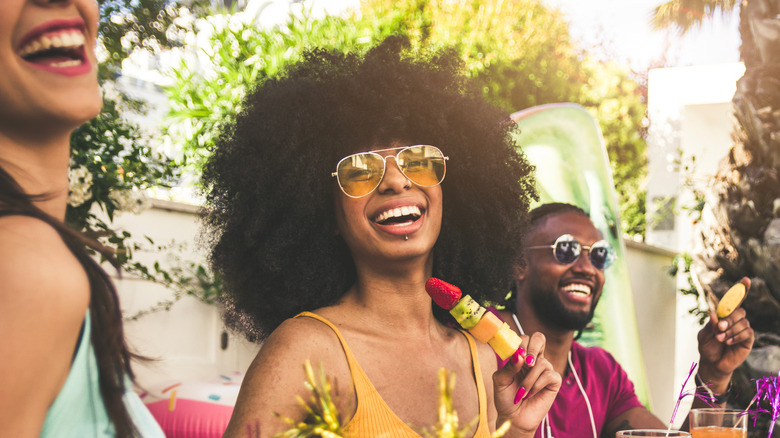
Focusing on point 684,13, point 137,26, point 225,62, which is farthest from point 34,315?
point 684,13

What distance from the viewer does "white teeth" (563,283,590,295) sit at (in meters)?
3.64

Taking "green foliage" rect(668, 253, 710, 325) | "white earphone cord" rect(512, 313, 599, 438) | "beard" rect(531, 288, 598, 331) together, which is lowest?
"green foliage" rect(668, 253, 710, 325)

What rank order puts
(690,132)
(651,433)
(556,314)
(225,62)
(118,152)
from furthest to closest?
(690,132) → (225,62) → (118,152) → (556,314) → (651,433)

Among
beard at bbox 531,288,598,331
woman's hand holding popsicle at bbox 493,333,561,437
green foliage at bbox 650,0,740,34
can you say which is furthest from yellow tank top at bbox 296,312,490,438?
green foliage at bbox 650,0,740,34

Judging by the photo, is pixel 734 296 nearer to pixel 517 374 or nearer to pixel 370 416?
pixel 517 374

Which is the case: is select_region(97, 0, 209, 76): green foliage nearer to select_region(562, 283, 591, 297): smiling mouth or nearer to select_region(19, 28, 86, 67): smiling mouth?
select_region(562, 283, 591, 297): smiling mouth

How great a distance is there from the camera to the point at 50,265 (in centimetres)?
90

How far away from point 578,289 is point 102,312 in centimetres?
296

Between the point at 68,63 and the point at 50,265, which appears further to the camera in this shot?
the point at 68,63

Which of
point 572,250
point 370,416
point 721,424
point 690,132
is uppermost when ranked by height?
point 690,132

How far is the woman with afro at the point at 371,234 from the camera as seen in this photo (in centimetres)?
208

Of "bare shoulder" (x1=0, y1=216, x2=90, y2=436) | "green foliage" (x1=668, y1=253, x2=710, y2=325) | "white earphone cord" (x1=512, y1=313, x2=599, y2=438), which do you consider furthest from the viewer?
"green foliage" (x1=668, y1=253, x2=710, y2=325)

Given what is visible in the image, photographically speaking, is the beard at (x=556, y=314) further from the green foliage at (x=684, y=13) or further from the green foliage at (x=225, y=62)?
the green foliage at (x=684, y=13)

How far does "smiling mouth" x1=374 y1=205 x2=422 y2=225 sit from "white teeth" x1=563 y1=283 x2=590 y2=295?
1.56 m
